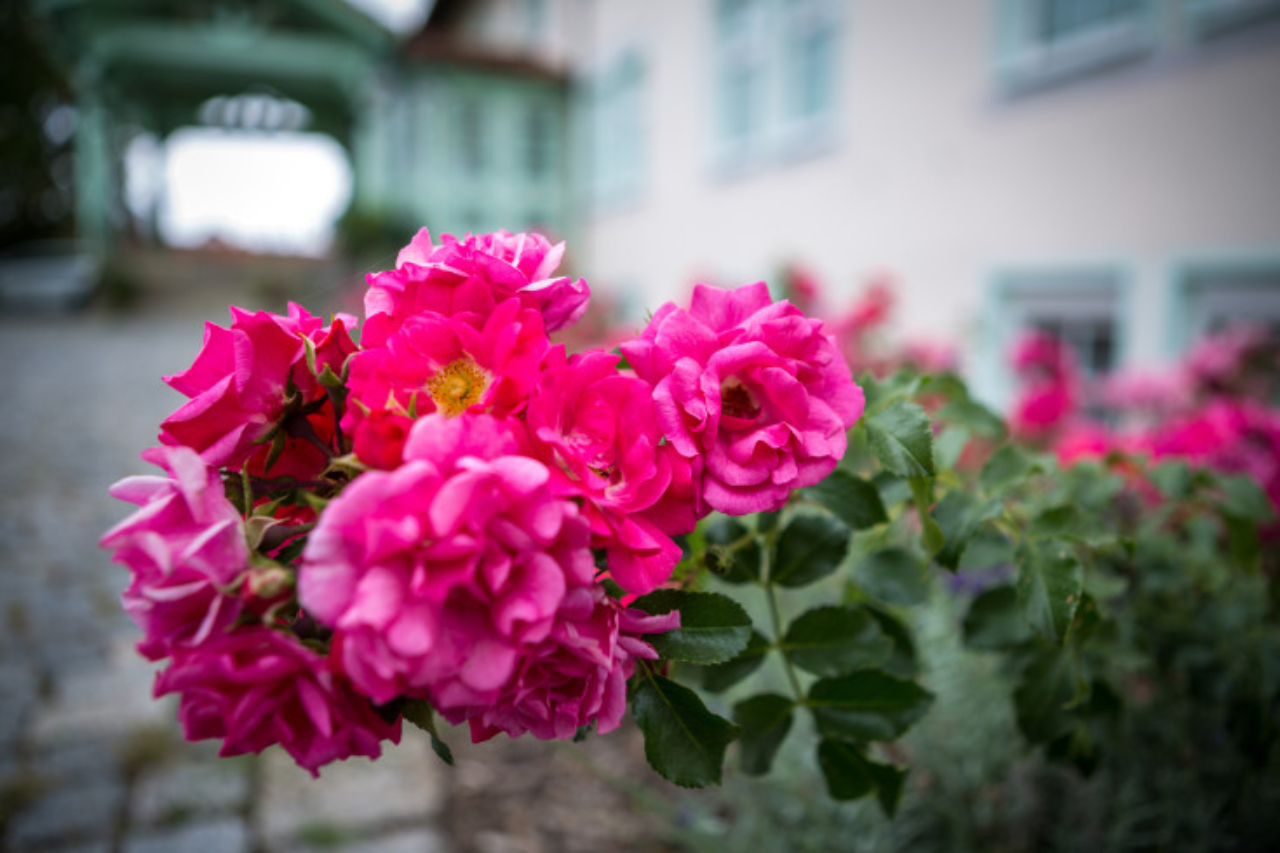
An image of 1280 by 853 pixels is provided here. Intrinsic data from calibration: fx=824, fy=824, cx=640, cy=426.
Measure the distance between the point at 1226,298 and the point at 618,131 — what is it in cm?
763

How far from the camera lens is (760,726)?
853 millimetres

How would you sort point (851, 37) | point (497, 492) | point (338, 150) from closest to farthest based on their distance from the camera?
1. point (497, 492)
2. point (851, 37)
3. point (338, 150)

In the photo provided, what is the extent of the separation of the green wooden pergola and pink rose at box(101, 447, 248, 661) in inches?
503

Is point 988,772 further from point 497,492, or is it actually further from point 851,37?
point 851,37

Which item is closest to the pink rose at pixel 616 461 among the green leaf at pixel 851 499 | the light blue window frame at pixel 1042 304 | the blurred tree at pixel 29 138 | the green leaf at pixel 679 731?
the green leaf at pixel 679 731

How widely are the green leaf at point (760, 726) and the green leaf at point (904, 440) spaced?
1.02 ft

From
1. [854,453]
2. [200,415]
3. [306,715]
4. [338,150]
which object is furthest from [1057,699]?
[338,150]

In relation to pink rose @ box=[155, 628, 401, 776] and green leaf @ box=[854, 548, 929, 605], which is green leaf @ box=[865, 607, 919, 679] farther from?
pink rose @ box=[155, 628, 401, 776]

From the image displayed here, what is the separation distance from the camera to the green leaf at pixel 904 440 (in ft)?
2.15

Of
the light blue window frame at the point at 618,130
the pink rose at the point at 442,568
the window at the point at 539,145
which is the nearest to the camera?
the pink rose at the point at 442,568

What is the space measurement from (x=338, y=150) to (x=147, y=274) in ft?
16.7

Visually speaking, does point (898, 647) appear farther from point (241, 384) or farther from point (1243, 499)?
point (241, 384)

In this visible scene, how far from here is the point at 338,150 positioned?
16125 millimetres

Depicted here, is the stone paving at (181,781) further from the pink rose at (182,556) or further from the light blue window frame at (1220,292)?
the light blue window frame at (1220,292)
